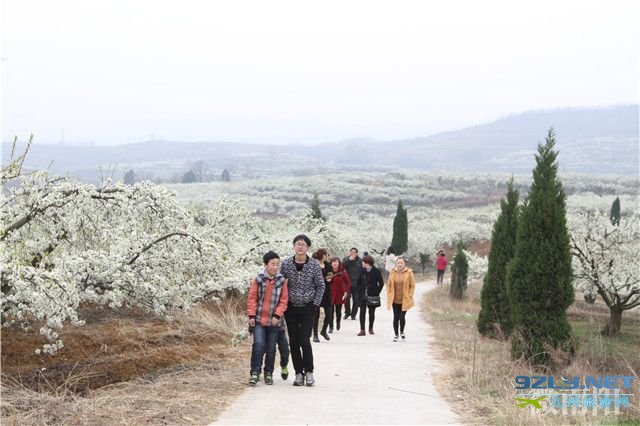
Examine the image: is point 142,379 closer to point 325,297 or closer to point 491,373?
point 491,373

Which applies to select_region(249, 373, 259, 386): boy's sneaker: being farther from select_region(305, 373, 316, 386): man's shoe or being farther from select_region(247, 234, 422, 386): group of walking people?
select_region(305, 373, 316, 386): man's shoe

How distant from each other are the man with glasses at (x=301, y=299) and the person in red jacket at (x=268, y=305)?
0.23m

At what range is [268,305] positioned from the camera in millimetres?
9969

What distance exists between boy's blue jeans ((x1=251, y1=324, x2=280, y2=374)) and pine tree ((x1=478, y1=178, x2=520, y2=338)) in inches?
349

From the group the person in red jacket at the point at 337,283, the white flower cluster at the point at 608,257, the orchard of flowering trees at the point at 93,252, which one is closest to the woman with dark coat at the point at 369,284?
the person in red jacket at the point at 337,283

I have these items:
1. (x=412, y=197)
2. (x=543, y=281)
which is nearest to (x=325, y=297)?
(x=543, y=281)

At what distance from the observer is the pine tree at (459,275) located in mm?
30641

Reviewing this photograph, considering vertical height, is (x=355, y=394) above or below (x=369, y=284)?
below

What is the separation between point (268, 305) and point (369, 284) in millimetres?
6588

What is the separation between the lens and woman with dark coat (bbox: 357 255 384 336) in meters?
16.3

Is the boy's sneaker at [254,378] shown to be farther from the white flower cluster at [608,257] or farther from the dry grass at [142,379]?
the white flower cluster at [608,257]

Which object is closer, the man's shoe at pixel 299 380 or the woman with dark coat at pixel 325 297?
the man's shoe at pixel 299 380

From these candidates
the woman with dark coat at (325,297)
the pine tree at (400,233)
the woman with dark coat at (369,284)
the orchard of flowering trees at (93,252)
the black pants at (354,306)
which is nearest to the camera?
the orchard of flowering trees at (93,252)

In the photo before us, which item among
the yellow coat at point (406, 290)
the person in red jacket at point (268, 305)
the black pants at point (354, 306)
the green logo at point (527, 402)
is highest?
the person in red jacket at point (268, 305)
